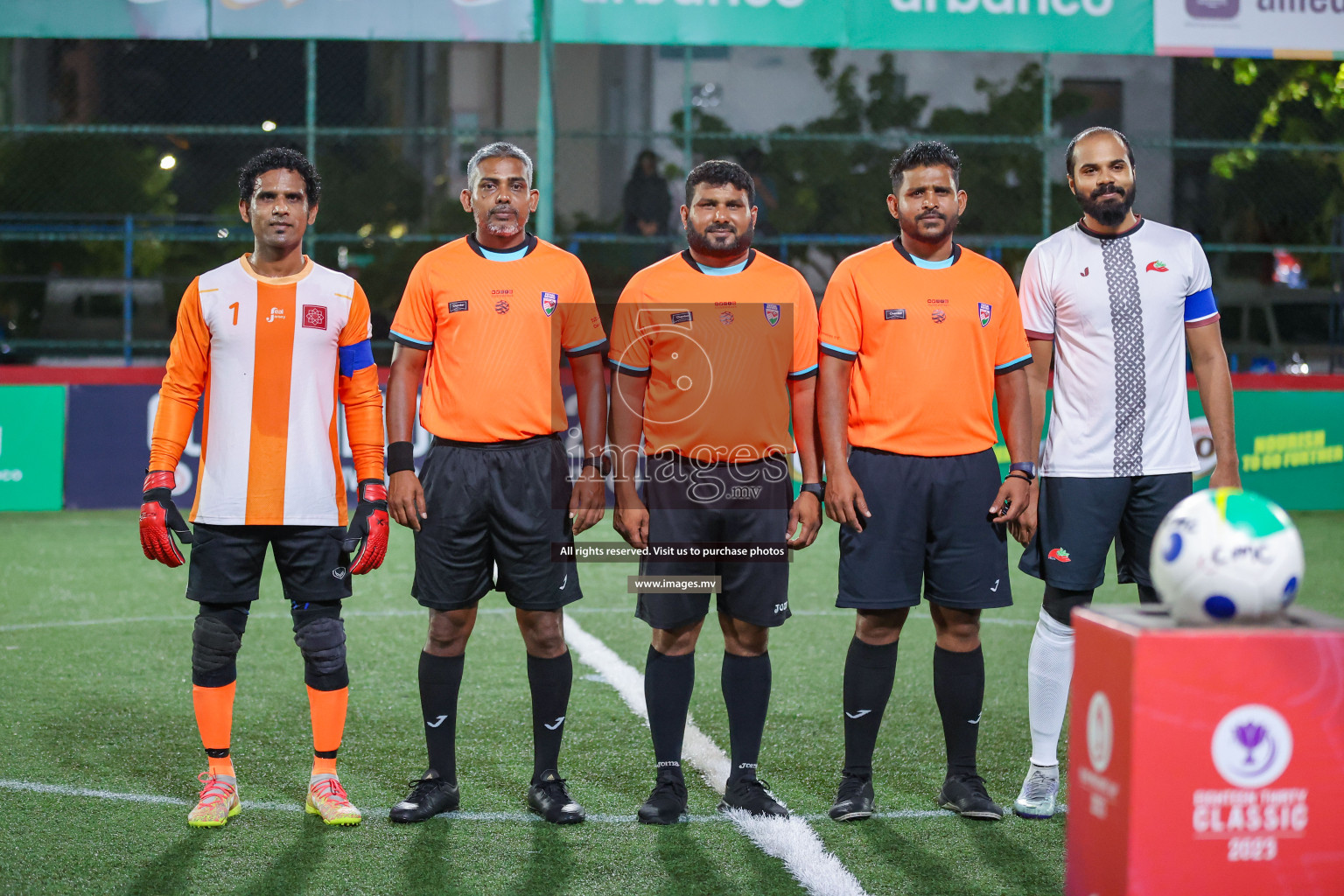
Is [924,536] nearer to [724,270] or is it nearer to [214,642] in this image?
[724,270]

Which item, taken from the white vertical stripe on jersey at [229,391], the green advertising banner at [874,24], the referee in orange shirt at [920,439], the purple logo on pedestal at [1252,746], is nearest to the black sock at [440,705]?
the white vertical stripe on jersey at [229,391]

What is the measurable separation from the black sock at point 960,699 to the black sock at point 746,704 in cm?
54

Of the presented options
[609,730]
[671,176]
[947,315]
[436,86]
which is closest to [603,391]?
[947,315]

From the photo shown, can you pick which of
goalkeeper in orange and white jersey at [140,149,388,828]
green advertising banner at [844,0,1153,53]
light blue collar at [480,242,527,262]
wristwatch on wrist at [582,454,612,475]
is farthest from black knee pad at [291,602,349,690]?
green advertising banner at [844,0,1153,53]

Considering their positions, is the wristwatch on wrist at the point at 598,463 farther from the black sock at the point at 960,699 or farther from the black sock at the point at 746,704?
the black sock at the point at 960,699

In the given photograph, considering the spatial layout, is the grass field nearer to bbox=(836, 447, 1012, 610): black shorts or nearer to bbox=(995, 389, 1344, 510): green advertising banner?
bbox=(836, 447, 1012, 610): black shorts

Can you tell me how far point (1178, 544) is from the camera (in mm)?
2736

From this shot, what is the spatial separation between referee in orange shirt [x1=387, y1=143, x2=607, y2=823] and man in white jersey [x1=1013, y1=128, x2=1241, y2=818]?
1.43 metres

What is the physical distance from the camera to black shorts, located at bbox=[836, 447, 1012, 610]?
417 cm

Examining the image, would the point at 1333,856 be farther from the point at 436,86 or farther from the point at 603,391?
the point at 436,86

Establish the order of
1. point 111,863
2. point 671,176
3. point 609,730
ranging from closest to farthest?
point 111,863 → point 609,730 → point 671,176

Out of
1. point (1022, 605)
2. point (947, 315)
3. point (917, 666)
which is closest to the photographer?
point (947, 315)

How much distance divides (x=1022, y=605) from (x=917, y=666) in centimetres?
181

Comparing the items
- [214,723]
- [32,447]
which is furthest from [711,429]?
[32,447]
